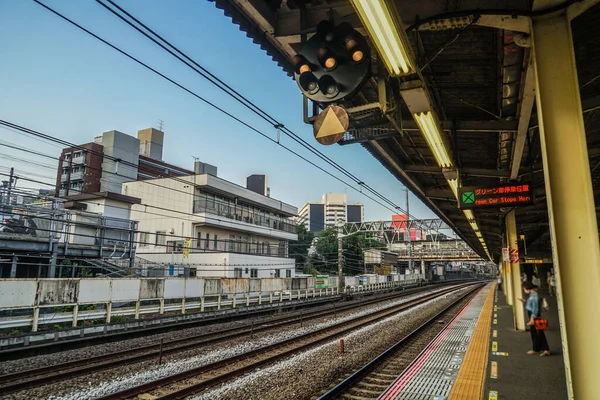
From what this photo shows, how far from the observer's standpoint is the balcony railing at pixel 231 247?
29.8m

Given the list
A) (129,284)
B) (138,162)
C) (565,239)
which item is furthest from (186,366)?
(138,162)

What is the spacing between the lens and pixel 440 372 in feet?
23.2

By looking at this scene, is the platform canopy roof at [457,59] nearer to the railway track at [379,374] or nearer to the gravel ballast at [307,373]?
Result: the railway track at [379,374]

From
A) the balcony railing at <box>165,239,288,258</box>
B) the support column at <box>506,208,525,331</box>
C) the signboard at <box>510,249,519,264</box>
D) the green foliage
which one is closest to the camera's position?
the support column at <box>506,208,525,331</box>

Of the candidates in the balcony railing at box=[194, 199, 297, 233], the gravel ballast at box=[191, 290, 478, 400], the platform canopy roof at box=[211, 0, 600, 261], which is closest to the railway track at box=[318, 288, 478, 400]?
the gravel ballast at box=[191, 290, 478, 400]

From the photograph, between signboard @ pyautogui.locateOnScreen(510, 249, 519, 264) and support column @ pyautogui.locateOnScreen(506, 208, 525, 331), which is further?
signboard @ pyautogui.locateOnScreen(510, 249, 519, 264)

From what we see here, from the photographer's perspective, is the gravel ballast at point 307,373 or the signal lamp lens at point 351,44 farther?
the gravel ballast at point 307,373

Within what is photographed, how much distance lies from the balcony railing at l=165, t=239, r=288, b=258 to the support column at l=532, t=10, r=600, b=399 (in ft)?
76.6

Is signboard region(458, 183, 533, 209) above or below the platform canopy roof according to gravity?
below

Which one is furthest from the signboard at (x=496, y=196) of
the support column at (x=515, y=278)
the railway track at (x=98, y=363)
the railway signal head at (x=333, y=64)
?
the railway track at (x=98, y=363)

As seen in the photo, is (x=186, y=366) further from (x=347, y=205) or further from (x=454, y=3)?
(x=347, y=205)

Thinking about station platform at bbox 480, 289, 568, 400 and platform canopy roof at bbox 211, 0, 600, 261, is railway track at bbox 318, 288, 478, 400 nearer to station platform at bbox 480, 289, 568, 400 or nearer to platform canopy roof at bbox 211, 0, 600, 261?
station platform at bbox 480, 289, 568, 400

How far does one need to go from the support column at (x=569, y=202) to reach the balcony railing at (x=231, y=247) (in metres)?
23.4

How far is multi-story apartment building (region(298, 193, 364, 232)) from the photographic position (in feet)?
520
